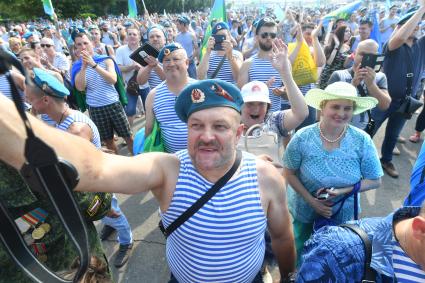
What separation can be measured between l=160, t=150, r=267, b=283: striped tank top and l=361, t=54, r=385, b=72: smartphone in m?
2.50

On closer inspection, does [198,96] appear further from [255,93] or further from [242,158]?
[255,93]

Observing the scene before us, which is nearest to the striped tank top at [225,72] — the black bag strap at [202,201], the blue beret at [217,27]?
the blue beret at [217,27]

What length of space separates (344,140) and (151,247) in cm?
228

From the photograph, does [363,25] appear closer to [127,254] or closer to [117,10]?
[127,254]

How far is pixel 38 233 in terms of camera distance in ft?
4.90

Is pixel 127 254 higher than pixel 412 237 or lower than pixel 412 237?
lower

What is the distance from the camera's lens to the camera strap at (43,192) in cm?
67

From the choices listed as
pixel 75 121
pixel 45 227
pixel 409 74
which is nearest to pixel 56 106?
pixel 75 121

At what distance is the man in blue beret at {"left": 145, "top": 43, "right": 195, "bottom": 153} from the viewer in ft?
9.82

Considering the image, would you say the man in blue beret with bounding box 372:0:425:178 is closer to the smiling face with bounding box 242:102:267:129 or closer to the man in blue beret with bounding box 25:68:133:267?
the smiling face with bounding box 242:102:267:129

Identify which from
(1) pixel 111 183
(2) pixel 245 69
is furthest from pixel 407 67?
(1) pixel 111 183

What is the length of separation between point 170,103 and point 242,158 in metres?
1.50

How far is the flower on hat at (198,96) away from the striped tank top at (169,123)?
50.9 inches

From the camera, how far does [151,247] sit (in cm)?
332
